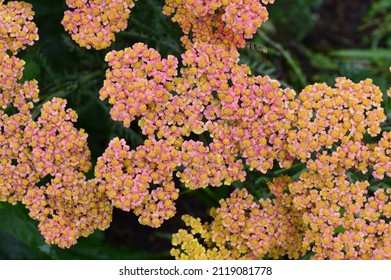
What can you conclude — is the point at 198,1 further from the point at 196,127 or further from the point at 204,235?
the point at 204,235

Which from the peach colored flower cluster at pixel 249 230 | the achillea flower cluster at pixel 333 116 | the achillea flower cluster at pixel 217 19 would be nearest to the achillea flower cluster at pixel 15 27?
the achillea flower cluster at pixel 217 19

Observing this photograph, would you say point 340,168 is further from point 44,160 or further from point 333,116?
point 44,160

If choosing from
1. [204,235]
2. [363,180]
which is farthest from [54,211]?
[363,180]

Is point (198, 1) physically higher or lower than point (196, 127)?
higher

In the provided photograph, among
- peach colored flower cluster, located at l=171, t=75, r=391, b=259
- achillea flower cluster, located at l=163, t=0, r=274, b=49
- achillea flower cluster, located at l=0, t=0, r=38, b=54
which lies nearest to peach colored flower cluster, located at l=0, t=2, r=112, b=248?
achillea flower cluster, located at l=0, t=0, r=38, b=54

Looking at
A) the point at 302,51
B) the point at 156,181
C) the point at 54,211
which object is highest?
the point at 302,51

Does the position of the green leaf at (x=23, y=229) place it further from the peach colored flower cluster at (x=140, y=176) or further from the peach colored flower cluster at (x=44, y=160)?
the peach colored flower cluster at (x=140, y=176)
